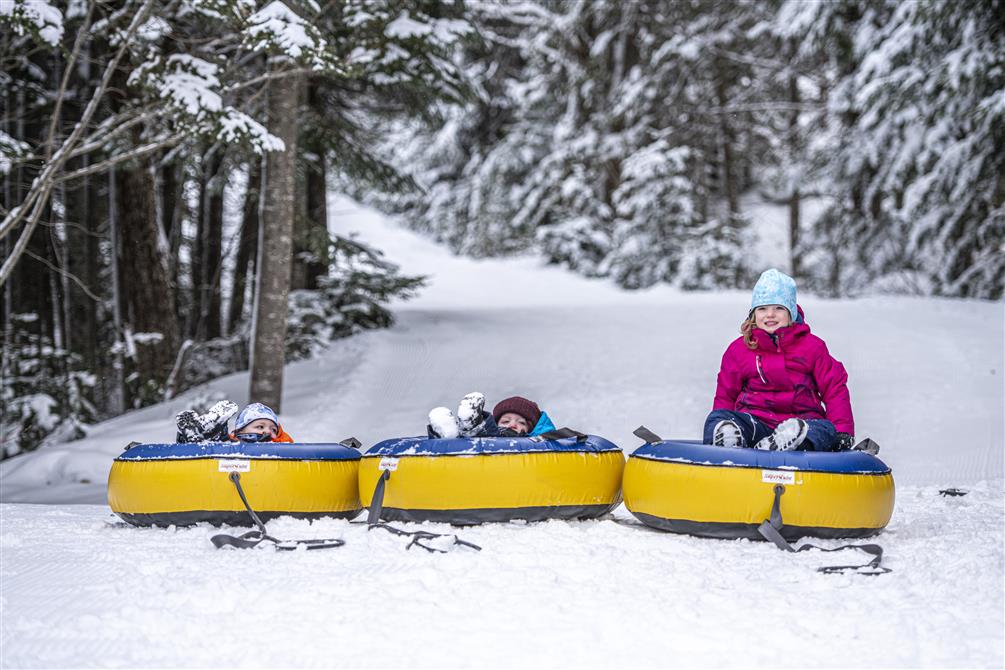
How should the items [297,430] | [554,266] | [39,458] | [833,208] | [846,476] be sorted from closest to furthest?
[846,476] → [39,458] → [297,430] → [833,208] → [554,266]

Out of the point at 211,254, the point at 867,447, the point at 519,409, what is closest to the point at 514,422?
the point at 519,409

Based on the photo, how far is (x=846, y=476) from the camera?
4277 millimetres

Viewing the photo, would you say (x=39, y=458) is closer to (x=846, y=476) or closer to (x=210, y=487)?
(x=210, y=487)

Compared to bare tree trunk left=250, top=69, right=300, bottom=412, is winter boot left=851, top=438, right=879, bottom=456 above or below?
below

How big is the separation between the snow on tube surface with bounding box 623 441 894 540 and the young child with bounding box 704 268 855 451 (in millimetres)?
373

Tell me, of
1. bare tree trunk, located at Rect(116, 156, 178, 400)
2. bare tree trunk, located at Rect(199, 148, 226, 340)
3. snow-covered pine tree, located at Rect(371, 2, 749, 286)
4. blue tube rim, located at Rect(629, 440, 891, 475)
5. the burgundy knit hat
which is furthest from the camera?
snow-covered pine tree, located at Rect(371, 2, 749, 286)

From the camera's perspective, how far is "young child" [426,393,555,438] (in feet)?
16.2

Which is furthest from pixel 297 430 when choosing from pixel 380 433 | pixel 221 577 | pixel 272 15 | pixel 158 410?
pixel 221 577

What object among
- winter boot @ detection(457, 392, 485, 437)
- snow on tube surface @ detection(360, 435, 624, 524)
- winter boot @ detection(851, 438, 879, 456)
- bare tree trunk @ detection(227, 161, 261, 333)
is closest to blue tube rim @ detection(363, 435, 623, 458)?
snow on tube surface @ detection(360, 435, 624, 524)

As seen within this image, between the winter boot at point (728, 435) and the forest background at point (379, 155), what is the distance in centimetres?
399

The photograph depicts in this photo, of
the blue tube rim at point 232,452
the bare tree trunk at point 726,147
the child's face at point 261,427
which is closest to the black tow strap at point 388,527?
the blue tube rim at point 232,452

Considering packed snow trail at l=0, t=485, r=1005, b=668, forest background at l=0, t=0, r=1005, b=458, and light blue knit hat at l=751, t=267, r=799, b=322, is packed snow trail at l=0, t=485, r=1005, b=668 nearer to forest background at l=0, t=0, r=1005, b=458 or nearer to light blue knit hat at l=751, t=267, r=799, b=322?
light blue knit hat at l=751, t=267, r=799, b=322

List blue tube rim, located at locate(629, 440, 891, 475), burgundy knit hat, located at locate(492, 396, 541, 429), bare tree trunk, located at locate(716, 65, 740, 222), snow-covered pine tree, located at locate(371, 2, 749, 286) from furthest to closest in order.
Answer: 1. bare tree trunk, located at locate(716, 65, 740, 222)
2. snow-covered pine tree, located at locate(371, 2, 749, 286)
3. burgundy knit hat, located at locate(492, 396, 541, 429)
4. blue tube rim, located at locate(629, 440, 891, 475)

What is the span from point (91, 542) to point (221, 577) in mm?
1241
